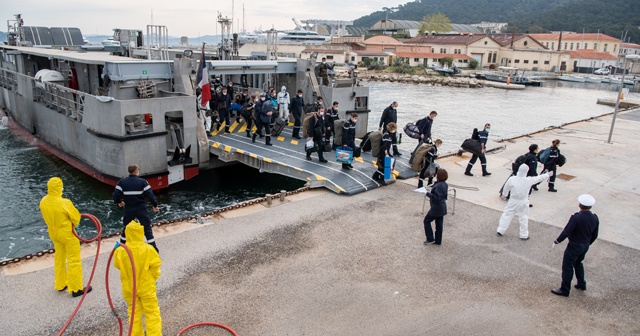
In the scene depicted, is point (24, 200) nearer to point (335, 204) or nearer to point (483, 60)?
point (335, 204)

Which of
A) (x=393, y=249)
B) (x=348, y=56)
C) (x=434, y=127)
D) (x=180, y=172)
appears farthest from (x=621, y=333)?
(x=348, y=56)

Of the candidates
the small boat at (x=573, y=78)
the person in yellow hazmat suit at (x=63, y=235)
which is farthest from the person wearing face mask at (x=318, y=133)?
the small boat at (x=573, y=78)

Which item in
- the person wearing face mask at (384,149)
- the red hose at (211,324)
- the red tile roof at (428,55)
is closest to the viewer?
the red hose at (211,324)

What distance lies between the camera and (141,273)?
4.87m

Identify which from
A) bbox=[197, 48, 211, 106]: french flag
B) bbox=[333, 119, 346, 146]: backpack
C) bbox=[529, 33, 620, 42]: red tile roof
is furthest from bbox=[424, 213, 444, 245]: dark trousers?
bbox=[529, 33, 620, 42]: red tile roof

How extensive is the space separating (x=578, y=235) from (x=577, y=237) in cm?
4

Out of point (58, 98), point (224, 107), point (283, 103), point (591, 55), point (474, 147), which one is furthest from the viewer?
point (591, 55)

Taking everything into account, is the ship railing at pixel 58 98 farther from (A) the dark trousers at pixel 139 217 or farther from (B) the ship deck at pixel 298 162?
(A) the dark trousers at pixel 139 217

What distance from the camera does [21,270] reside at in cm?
707

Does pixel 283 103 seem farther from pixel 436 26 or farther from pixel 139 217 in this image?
pixel 436 26

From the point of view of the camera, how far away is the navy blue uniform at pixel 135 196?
6.91 meters

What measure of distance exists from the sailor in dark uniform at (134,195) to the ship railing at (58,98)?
28.4 ft

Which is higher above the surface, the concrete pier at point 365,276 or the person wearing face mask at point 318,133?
the person wearing face mask at point 318,133

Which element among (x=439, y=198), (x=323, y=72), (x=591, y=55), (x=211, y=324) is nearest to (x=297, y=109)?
(x=323, y=72)
